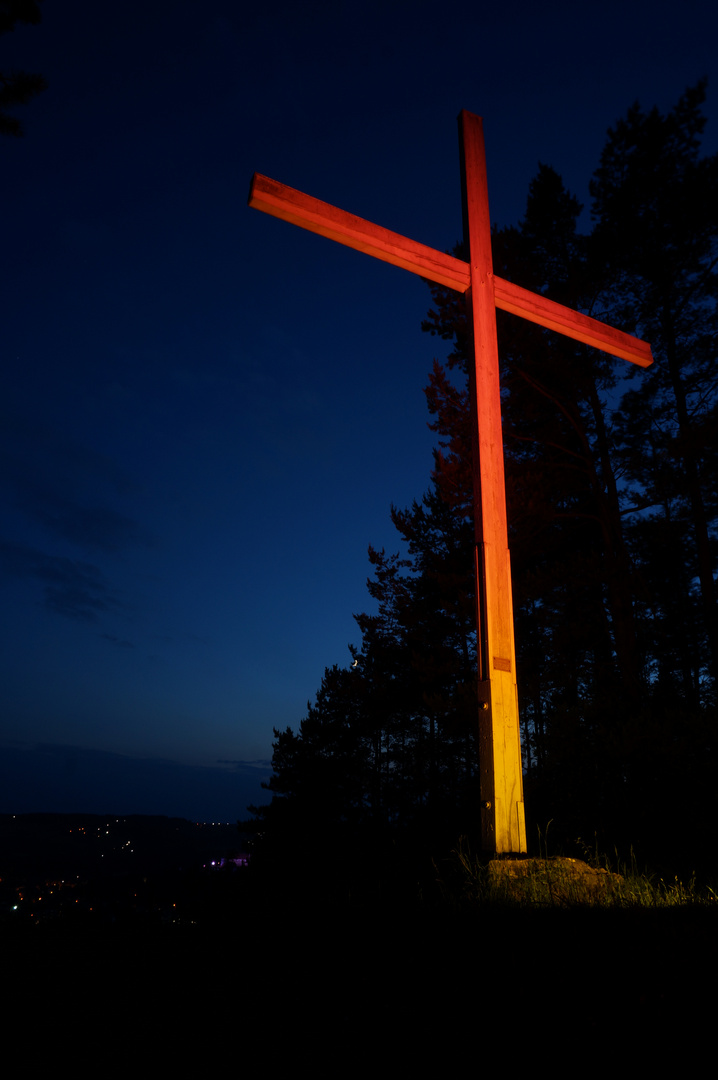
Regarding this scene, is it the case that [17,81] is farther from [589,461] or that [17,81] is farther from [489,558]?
[589,461]

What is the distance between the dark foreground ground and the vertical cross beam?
1025mm

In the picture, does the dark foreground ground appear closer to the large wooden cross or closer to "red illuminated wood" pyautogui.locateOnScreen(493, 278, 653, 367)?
the large wooden cross

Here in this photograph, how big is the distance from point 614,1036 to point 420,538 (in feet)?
55.4

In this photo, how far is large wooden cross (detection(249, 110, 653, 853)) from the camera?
3688 millimetres

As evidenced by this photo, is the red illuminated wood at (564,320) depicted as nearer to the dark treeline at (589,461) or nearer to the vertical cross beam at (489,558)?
the vertical cross beam at (489,558)

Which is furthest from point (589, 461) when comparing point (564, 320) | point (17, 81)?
point (17, 81)

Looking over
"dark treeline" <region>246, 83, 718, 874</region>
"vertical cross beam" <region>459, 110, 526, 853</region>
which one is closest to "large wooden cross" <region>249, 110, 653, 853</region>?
"vertical cross beam" <region>459, 110, 526, 853</region>

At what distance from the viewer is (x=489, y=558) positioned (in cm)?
404

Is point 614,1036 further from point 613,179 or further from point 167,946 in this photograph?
point 613,179

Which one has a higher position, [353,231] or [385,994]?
[353,231]

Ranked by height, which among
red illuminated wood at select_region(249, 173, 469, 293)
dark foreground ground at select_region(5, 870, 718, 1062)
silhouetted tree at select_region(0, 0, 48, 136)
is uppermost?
silhouetted tree at select_region(0, 0, 48, 136)

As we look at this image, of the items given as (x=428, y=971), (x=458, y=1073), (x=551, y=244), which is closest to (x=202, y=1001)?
(x=428, y=971)

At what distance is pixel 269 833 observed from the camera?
20.7 meters

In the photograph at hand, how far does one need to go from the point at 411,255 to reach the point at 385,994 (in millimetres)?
4343
